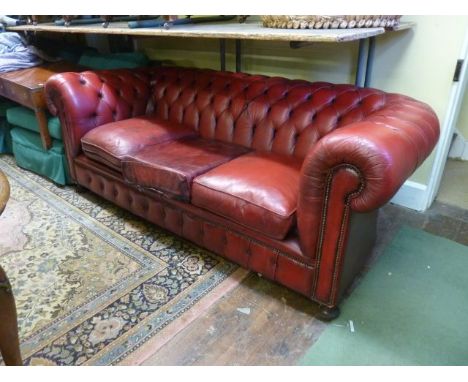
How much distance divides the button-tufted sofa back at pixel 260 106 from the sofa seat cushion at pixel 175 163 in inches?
6.9

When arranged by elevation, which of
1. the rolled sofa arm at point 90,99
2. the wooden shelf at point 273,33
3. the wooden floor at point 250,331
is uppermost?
the wooden shelf at point 273,33

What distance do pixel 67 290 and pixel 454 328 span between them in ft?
5.29

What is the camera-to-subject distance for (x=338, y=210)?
124 cm

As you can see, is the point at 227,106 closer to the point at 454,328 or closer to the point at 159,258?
the point at 159,258

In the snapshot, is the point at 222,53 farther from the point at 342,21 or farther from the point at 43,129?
the point at 43,129

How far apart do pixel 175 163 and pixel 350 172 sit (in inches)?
34.8

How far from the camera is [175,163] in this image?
1750 millimetres

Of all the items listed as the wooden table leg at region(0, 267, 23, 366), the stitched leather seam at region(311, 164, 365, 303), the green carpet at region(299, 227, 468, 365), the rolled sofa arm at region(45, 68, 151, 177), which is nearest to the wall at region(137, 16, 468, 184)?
the green carpet at region(299, 227, 468, 365)

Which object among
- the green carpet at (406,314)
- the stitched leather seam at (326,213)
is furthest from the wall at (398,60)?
the stitched leather seam at (326,213)

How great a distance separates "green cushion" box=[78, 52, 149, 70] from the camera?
2.85 m

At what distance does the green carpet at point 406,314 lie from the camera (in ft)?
4.28

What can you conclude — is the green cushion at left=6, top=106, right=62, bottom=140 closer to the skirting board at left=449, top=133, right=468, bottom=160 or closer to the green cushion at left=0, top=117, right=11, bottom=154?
the green cushion at left=0, top=117, right=11, bottom=154

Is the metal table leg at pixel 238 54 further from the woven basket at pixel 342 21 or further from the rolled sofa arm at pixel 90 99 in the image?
the woven basket at pixel 342 21
